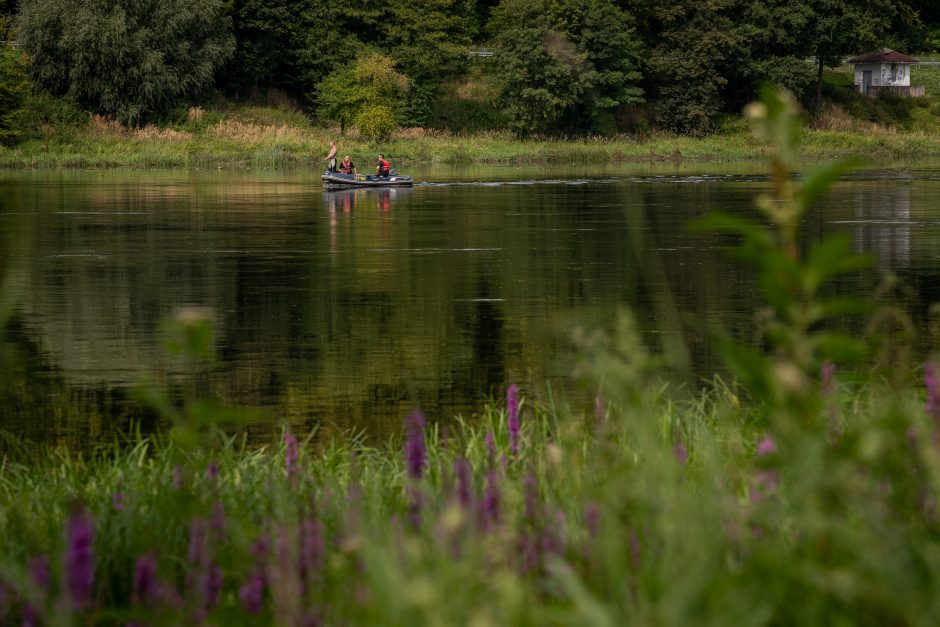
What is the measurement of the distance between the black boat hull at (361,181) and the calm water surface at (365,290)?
582 cm

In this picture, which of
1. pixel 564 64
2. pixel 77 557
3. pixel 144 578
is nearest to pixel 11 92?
pixel 564 64

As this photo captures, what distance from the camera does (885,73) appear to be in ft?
301

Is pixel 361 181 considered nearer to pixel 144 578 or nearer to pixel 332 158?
pixel 332 158

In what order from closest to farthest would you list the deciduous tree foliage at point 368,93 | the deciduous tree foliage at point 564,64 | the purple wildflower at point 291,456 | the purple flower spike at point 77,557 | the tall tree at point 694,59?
the purple flower spike at point 77,557 → the purple wildflower at point 291,456 → the deciduous tree foliage at point 368,93 → the deciduous tree foliage at point 564,64 → the tall tree at point 694,59

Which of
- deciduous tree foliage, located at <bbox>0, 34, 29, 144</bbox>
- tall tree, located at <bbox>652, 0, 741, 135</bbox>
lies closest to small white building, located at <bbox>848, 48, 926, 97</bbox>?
tall tree, located at <bbox>652, 0, 741, 135</bbox>

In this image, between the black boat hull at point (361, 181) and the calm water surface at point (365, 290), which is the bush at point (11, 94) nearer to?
the black boat hull at point (361, 181)

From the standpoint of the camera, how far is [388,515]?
5.80 metres

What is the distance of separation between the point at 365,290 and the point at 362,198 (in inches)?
900

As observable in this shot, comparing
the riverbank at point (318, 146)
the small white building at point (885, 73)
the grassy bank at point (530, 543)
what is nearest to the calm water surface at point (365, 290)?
the grassy bank at point (530, 543)

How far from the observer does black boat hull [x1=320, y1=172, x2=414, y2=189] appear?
4509 centimetres

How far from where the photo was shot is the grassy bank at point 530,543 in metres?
2.96

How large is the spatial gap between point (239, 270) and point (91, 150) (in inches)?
1779

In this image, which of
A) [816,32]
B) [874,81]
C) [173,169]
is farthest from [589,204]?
[874,81]

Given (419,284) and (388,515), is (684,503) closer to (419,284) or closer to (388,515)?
(388,515)
